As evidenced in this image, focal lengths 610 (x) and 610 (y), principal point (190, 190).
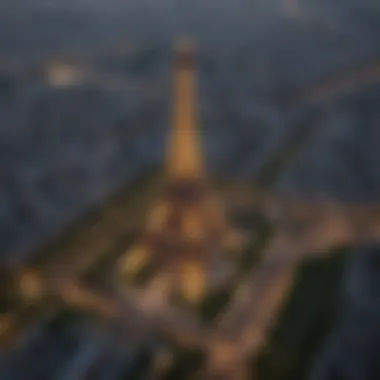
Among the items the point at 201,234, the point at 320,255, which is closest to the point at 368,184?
the point at 320,255

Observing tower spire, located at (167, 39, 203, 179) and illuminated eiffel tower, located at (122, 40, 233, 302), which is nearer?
tower spire, located at (167, 39, 203, 179)

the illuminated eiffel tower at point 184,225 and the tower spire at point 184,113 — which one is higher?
the tower spire at point 184,113

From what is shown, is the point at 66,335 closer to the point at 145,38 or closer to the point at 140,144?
the point at 140,144

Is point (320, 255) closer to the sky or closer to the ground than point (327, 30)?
closer to the ground

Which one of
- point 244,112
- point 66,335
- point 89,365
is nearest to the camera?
point 89,365

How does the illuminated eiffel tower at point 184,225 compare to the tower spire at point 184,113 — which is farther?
the illuminated eiffel tower at point 184,225

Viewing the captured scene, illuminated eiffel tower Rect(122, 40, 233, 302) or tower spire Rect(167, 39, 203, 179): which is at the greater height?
tower spire Rect(167, 39, 203, 179)
